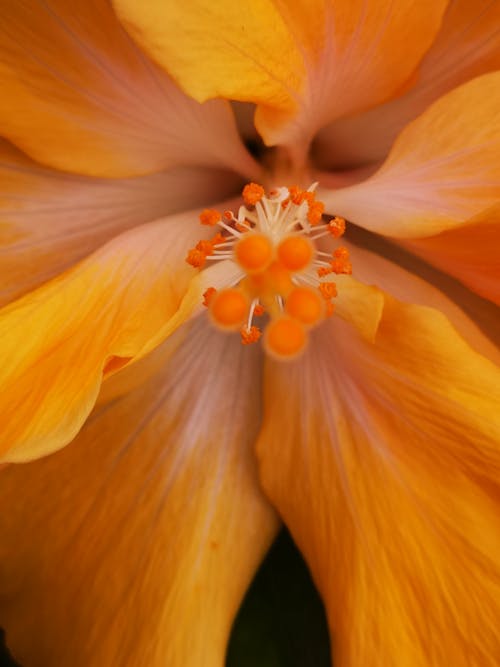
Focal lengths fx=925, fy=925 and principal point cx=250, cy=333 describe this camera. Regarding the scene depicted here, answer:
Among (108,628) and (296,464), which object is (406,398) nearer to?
(296,464)

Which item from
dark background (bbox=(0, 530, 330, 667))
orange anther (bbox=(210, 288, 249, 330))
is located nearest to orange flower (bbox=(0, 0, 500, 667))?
orange anther (bbox=(210, 288, 249, 330))

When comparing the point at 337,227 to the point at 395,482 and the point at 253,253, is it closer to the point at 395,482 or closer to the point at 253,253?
the point at 253,253

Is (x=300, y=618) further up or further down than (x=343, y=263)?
further down

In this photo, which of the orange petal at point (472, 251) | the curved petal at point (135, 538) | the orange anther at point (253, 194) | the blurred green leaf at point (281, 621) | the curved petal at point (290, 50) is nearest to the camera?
the curved petal at point (290, 50)

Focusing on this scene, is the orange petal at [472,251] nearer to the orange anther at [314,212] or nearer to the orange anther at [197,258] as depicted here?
the orange anther at [314,212]

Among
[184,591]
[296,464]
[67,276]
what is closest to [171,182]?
[67,276]

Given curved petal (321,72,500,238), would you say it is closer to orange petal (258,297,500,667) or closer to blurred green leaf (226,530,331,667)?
orange petal (258,297,500,667)

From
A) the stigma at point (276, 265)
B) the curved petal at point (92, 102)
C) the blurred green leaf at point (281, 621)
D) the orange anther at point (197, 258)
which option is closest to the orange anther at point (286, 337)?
the stigma at point (276, 265)
